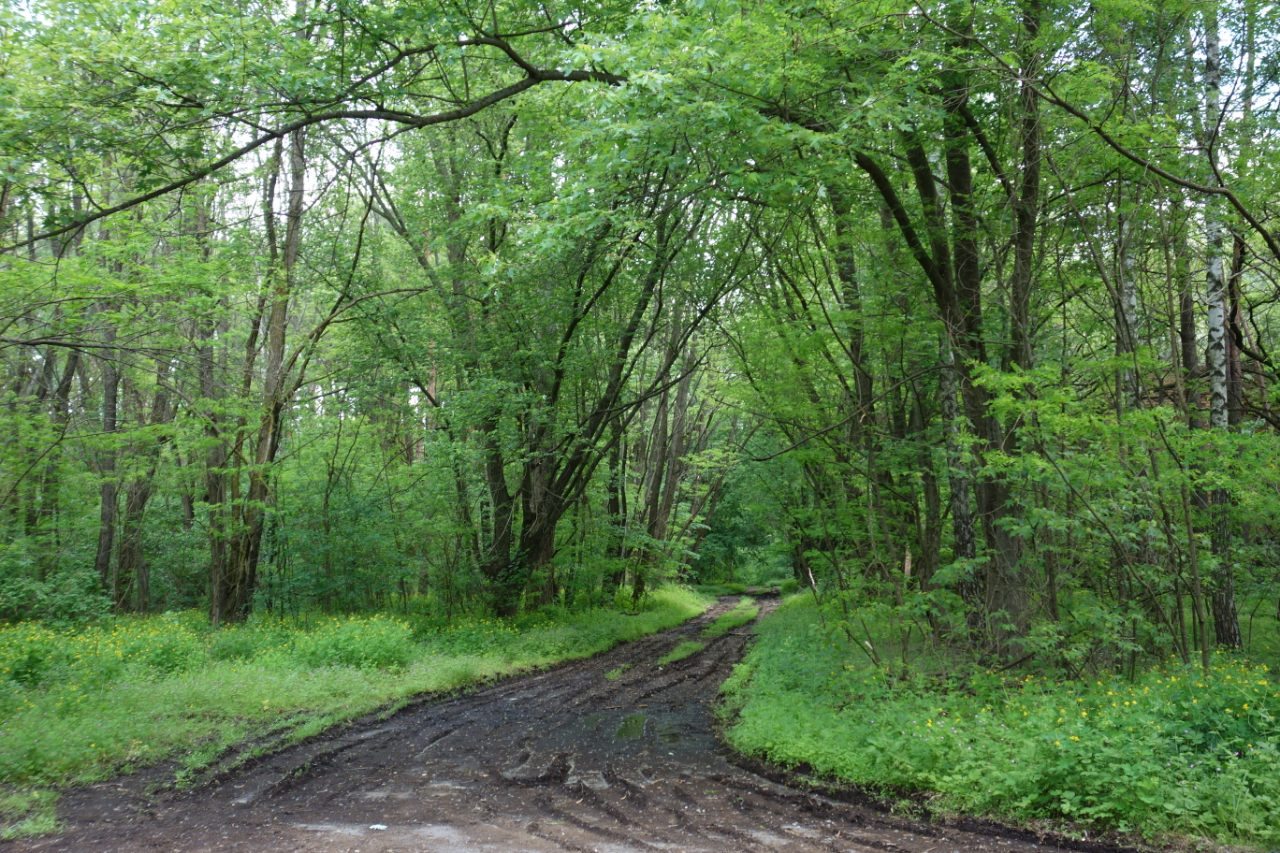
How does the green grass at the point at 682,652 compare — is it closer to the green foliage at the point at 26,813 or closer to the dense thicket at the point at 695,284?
the dense thicket at the point at 695,284

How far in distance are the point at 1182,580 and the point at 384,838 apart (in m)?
7.27

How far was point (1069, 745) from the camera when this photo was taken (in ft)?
17.0

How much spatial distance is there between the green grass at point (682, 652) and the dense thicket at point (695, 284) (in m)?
3.09

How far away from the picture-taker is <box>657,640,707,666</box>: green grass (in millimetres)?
14327

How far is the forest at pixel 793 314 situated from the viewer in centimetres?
621

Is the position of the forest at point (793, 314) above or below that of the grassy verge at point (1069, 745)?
above

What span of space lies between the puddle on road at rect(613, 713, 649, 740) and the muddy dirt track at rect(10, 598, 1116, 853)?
0.03 metres

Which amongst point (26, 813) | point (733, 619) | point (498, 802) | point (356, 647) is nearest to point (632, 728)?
point (498, 802)

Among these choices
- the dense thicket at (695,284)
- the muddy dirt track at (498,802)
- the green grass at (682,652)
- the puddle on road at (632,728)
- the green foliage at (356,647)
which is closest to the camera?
the muddy dirt track at (498,802)

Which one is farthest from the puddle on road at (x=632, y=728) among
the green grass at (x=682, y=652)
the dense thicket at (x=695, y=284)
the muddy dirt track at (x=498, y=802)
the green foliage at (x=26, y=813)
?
the green foliage at (x=26, y=813)

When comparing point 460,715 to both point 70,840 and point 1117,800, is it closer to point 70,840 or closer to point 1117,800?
point 70,840

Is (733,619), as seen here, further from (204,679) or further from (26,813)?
(26,813)

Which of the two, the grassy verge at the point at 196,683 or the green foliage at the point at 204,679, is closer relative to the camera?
the grassy verge at the point at 196,683

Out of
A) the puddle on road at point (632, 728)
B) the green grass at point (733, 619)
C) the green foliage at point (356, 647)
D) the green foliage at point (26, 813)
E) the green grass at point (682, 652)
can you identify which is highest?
the green foliage at point (26, 813)
